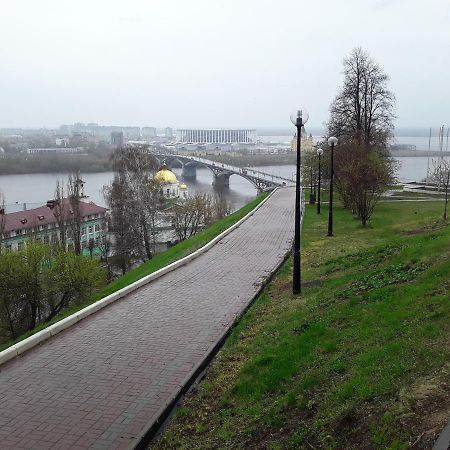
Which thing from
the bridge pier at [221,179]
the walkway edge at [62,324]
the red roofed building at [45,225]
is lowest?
the red roofed building at [45,225]

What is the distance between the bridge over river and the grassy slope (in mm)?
43154

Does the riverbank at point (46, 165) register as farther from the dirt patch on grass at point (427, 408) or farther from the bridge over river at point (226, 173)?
the dirt patch on grass at point (427, 408)

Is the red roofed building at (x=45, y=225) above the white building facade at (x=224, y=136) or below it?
below

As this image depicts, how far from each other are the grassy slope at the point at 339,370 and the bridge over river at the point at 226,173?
43.2 m

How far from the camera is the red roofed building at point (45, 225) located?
1251 inches

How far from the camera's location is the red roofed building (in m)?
A: 31.8

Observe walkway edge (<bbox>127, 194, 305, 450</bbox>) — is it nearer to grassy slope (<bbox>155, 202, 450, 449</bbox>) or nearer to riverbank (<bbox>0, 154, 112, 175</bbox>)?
grassy slope (<bbox>155, 202, 450, 449</bbox>)

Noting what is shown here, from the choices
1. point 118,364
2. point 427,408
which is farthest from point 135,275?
point 427,408

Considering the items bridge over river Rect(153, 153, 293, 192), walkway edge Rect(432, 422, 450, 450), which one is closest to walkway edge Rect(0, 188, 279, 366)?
walkway edge Rect(432, 422, 450, 450)

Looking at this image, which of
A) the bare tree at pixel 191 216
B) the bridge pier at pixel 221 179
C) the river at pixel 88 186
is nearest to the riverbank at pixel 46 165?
the river at pixel 88 186

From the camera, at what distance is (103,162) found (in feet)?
268

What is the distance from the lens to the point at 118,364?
6711mm

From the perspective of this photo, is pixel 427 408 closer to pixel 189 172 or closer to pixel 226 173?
pixel 226 173

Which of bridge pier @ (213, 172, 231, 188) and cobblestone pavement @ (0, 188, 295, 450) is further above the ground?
cobblestone pavement @ (0, 188, 295, 450)
